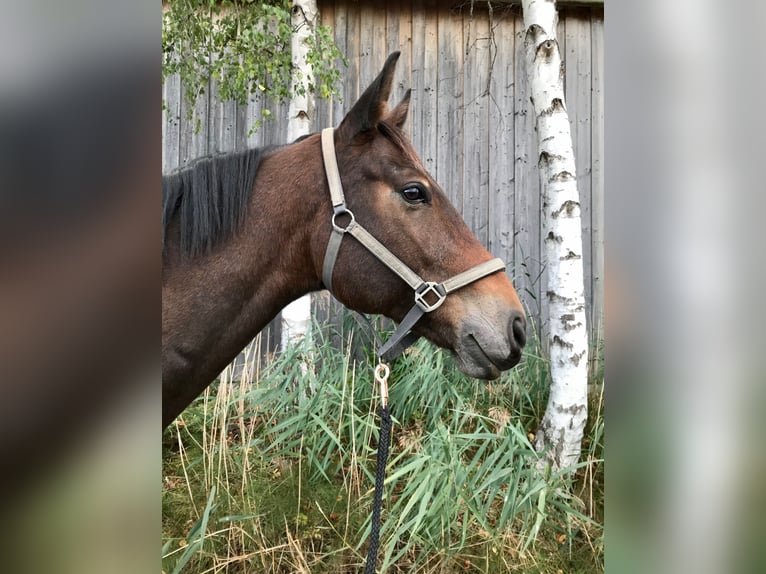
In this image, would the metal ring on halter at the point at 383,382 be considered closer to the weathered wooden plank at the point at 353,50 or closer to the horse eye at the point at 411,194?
the horse eye at the point at 411,194

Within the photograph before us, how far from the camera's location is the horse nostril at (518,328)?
113 centimetres

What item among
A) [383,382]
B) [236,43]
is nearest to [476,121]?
[236,43]

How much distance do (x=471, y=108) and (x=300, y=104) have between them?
748 millimetres

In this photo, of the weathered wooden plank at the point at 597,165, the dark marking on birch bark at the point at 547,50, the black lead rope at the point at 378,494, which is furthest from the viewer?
the weathered wooden plank at the point at 597,165

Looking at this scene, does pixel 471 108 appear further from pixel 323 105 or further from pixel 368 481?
pixel 368 481

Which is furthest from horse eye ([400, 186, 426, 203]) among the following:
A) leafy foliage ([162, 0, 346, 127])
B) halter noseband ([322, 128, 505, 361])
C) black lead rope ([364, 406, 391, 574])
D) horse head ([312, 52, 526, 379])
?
leafy foliage ([162, 0, 346, 127])

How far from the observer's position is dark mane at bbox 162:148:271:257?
113cm

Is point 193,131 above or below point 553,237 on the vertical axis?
above

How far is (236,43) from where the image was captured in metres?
1.78

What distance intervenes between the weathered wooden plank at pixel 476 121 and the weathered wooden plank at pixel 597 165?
0.43m

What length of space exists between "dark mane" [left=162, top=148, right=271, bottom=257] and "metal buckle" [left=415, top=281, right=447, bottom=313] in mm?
469

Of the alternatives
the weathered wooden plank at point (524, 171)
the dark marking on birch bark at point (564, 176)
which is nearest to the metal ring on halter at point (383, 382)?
the dark marking on birch bark at point (564, 176)
